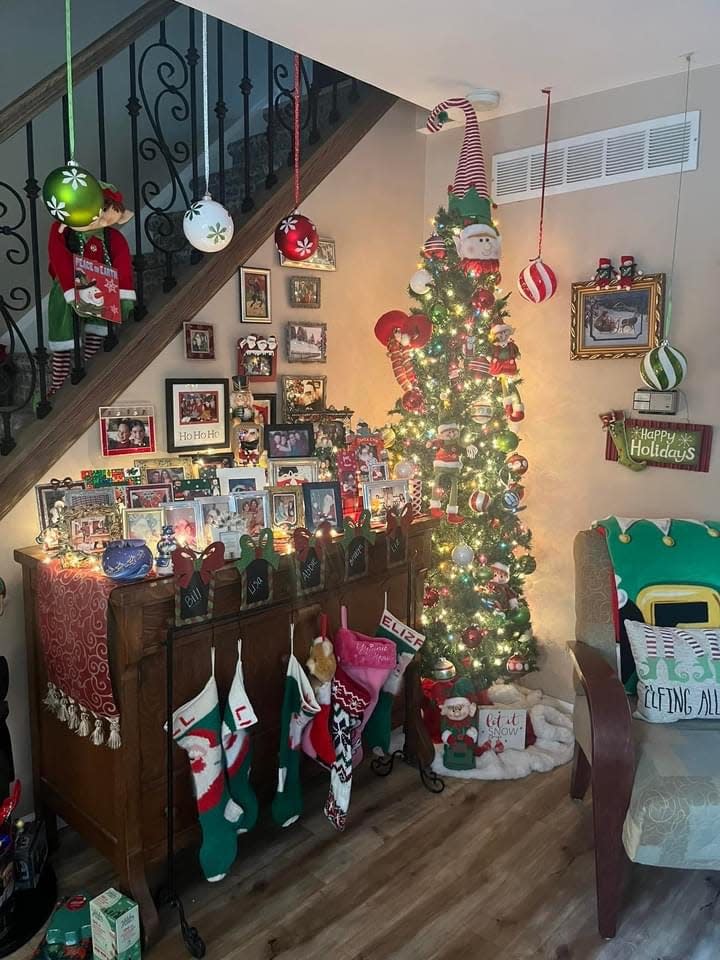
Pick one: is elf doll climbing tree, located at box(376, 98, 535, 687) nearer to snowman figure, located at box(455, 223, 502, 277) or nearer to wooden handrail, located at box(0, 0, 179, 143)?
snowman figure, located at box(455, 223, 502, 277)

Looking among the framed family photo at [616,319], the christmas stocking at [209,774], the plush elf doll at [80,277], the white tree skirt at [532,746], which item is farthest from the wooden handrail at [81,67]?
the white tree skirt at [532,746]

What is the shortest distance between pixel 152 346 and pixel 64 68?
873 millimetres

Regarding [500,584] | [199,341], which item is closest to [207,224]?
[199,341]

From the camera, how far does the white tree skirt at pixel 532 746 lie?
2.90m

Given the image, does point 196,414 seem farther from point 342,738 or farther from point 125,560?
point 342,738

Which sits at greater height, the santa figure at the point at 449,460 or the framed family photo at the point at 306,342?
the framed family photo at the point at 306,342

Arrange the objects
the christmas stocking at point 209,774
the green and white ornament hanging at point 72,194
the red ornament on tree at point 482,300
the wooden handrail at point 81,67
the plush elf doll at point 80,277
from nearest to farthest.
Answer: the green and white ornament hanging at point 72,194
the christmas stocking at point 209,774
the wooden handrail at point 81,67
the plush elf doll at point 80,277
the red ornament on tree at point 482,300

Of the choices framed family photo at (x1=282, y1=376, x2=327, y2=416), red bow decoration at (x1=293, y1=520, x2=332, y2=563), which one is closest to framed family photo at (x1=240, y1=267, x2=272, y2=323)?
framed family photo at (x1=282, y1=376, x2=327, y2=416)

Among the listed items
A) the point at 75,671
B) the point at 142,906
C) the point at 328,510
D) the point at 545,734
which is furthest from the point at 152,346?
the point at 545,734

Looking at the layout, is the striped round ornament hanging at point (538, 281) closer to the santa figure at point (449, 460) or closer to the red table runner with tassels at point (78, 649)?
the santa figure at point (449, 460)

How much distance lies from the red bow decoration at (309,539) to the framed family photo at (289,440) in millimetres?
461

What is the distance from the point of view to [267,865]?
239 cm

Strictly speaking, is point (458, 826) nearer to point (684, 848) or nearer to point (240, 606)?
point (684, 848)

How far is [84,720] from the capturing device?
2.16m
